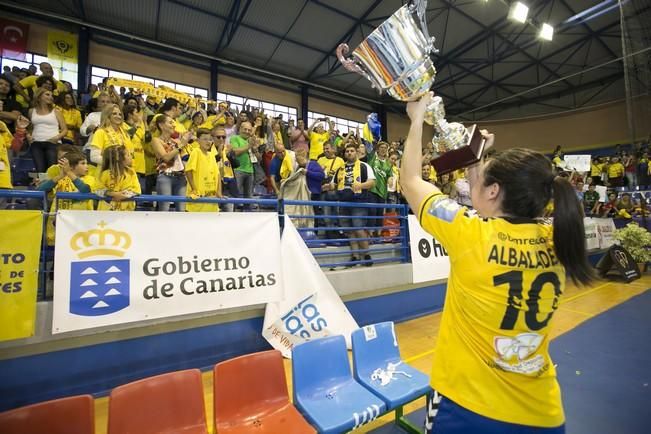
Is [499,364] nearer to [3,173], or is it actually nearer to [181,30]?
[3,173]

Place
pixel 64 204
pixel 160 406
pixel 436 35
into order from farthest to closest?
1. pixel 436 35
2. pixel 64 204
3. pixel 160 406

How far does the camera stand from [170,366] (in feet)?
9.31

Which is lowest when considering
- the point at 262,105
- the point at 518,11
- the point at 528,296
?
the point at 528,296

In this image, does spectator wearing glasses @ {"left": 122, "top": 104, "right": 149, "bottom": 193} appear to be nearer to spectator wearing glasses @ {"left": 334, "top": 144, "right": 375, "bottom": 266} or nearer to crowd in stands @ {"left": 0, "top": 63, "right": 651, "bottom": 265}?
crowd in stands @ {"left": 0, "top": 63, "right": 651, "bottom": 265}

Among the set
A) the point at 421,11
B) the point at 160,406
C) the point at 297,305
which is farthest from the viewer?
the point at 297,305

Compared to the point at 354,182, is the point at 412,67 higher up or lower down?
lower down

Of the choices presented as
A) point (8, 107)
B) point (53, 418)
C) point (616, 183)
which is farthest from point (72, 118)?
point (616, 183)

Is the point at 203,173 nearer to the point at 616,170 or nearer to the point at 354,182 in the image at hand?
the point at 354,182

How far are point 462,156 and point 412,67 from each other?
14.0 inches

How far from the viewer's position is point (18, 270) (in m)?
2.18

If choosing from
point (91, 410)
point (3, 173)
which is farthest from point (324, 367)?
point (3, 173)

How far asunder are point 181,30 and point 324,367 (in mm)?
12209

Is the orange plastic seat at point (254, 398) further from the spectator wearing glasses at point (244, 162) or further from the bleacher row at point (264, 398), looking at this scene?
the spectator wearing glasses at point (244, 162)

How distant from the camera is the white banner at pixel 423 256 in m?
4.57
